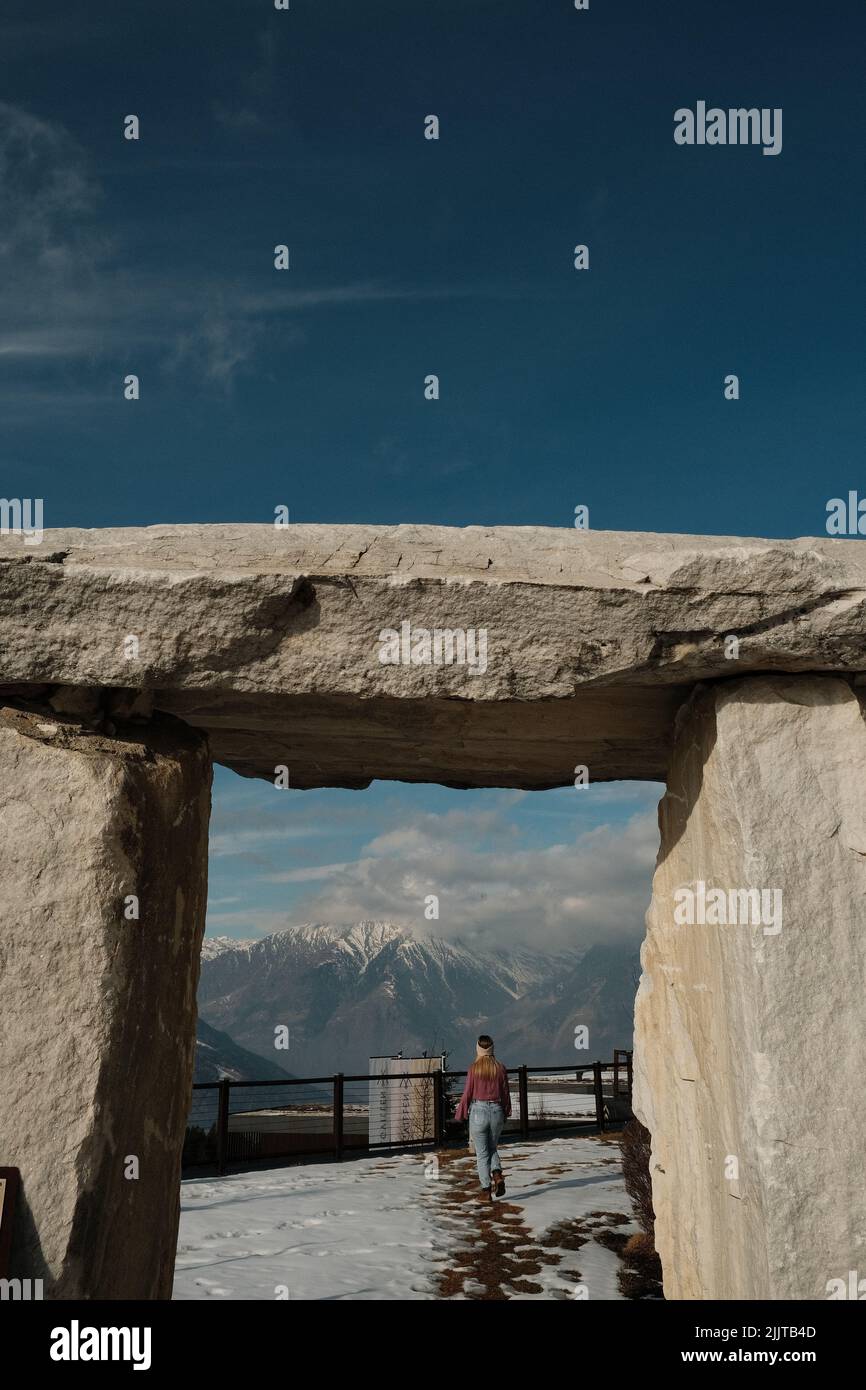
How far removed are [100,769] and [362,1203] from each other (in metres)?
6.40

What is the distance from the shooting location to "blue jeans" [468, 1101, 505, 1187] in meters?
7.94

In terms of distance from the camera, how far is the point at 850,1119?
10.1 ft

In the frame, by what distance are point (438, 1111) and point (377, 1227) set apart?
5297 mm

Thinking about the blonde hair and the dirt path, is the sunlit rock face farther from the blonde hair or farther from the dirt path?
the blonde hair

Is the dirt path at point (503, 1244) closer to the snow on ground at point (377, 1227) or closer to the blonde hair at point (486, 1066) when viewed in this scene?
the snow on ground at point (377, 1227)

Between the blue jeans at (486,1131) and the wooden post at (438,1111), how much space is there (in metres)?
4.02

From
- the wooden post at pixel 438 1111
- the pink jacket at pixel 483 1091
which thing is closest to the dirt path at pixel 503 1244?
the pink jacket at pixel 483 1091

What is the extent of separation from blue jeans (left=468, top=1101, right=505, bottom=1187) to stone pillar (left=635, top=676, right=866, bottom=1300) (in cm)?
423

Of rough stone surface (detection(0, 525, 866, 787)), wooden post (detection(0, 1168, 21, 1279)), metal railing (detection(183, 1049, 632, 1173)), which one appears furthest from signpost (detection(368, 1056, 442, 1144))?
rough stone surface (detection(0, 525, 866, 787))

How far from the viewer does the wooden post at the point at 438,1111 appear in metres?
12.4

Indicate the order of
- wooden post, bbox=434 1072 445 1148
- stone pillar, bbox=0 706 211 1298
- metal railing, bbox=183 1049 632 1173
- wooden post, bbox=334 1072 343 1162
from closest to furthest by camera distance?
stone pillar, bbox=0 706 211 1298, metal railing, bbox=183 1049 632 1173, wooden post, bbox=334 1072 343 1162, wooden post, bbox=434 1072 445 1148

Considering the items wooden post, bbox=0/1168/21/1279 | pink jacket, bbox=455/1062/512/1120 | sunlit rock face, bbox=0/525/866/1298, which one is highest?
sunlit rock face, bbox=0/525/866/1298

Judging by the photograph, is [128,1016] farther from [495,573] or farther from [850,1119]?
[850,1119]
